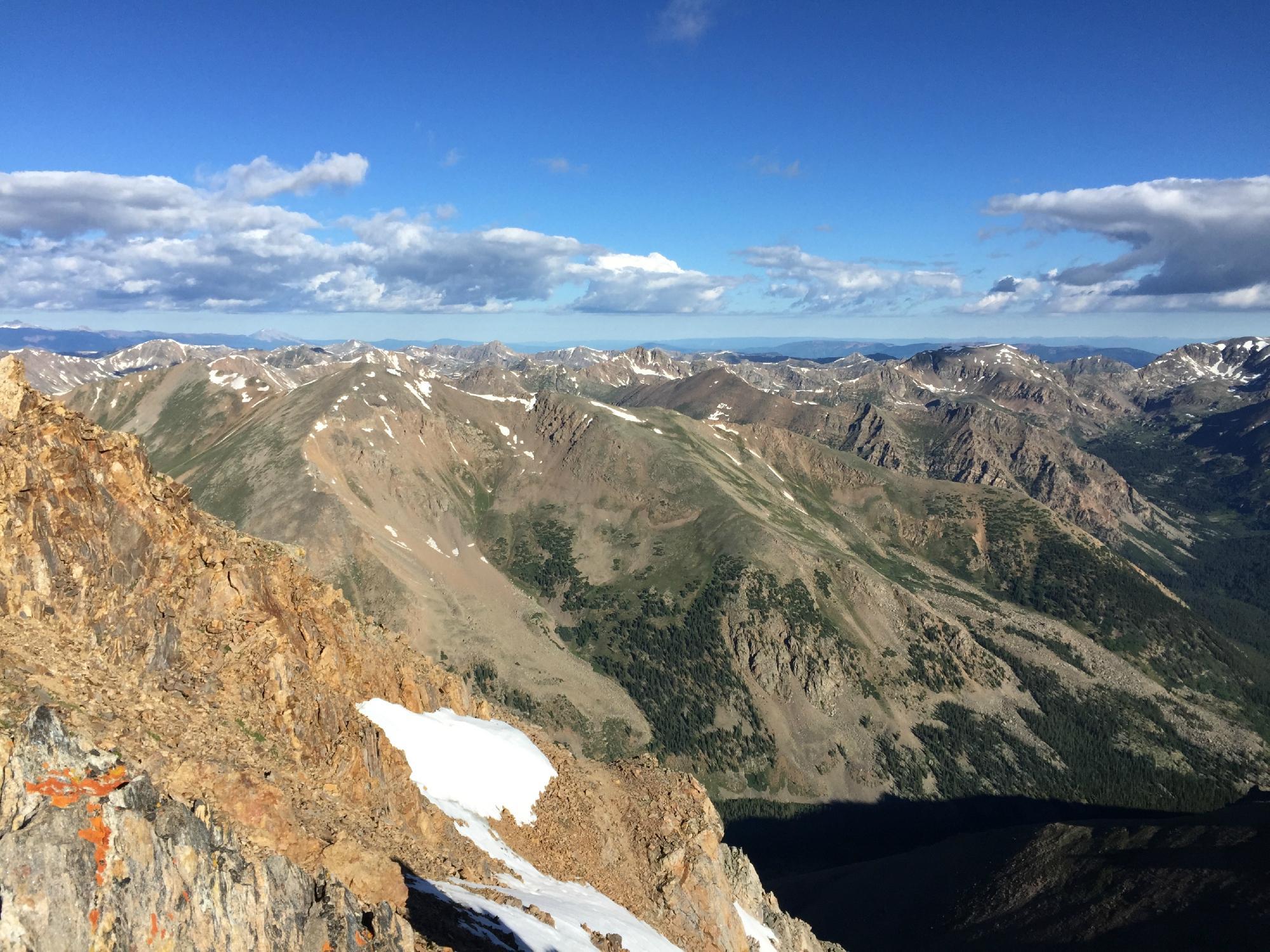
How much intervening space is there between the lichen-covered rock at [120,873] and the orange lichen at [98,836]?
0.03 meters

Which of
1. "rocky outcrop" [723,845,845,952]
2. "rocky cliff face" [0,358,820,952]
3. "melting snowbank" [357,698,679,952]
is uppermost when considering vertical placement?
"rocky cliff face" [0,358,820,952]

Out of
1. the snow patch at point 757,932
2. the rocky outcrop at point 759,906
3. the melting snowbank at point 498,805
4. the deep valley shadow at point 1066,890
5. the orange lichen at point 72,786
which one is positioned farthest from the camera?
the deep valley shadow at point 1066,890

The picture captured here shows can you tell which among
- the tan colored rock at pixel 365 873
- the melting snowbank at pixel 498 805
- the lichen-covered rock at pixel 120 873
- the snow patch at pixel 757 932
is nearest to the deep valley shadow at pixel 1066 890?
the snow patch at pixel 757 932

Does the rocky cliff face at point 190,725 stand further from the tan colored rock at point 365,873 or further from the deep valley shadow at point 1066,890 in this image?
the deep valley shadow at point 1066,890

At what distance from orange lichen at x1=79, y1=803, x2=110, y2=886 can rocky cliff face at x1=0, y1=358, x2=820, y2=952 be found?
0.21 ft

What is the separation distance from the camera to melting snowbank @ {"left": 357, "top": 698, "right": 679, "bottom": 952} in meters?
38.4

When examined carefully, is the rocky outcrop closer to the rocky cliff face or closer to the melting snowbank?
the rocky cliff face

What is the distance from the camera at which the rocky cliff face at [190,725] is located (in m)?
19.8

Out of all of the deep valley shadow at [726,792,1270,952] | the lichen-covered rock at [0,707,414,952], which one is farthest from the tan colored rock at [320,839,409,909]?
the deep valley shadow at [726,792,1270,952]

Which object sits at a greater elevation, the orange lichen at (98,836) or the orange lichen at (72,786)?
the orange lichen at (72,786)

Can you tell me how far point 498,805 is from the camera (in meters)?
52.8

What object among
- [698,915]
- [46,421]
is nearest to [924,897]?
[698,915]

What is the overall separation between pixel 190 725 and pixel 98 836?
11301mm

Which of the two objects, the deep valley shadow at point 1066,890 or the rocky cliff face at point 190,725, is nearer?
the rocky cliff face at point 190,725
